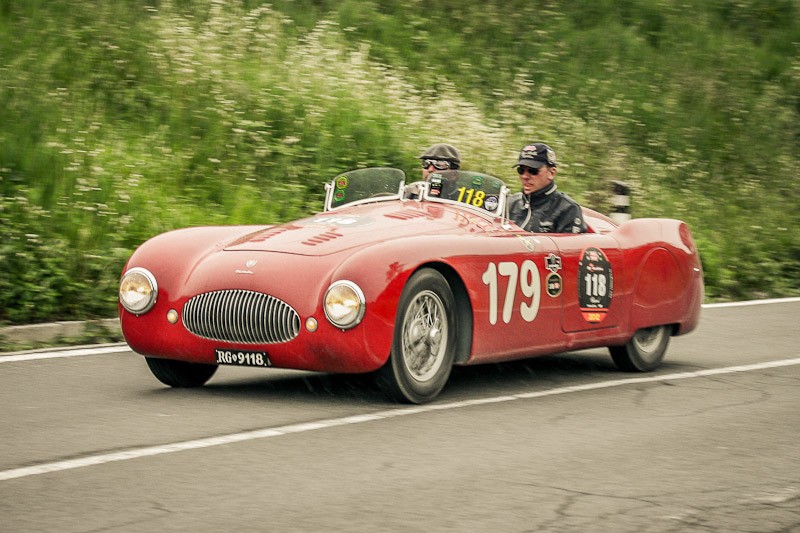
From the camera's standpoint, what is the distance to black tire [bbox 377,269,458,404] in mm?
7141

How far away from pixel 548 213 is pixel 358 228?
6.17 feet

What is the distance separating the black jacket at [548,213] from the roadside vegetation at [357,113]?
12.3ft

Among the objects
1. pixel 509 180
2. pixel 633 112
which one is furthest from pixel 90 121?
pixel 633 112

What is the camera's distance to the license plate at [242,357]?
7.05 m

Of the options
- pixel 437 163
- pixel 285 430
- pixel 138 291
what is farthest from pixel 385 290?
pixel 437 163

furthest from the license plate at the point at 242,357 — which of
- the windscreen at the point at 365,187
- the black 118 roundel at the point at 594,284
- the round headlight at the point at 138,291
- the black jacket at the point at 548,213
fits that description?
the black jacket at the point at 548,213

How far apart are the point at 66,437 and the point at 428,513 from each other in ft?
6.92

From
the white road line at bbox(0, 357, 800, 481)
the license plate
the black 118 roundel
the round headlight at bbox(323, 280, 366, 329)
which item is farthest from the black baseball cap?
the license plate

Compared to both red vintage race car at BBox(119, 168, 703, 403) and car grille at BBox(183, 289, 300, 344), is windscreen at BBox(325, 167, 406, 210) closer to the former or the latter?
red vintage race car at BBox(119, 168, 703, 403)

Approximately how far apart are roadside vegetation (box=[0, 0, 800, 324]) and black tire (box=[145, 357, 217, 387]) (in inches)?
115

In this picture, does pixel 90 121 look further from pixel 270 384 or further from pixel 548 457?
pixel 548 457

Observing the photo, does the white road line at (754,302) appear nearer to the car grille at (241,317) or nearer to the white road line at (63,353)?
the white road line at (63,353)

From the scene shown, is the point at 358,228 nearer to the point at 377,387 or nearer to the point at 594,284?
the point at 377,387

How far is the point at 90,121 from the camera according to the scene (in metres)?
14.6
